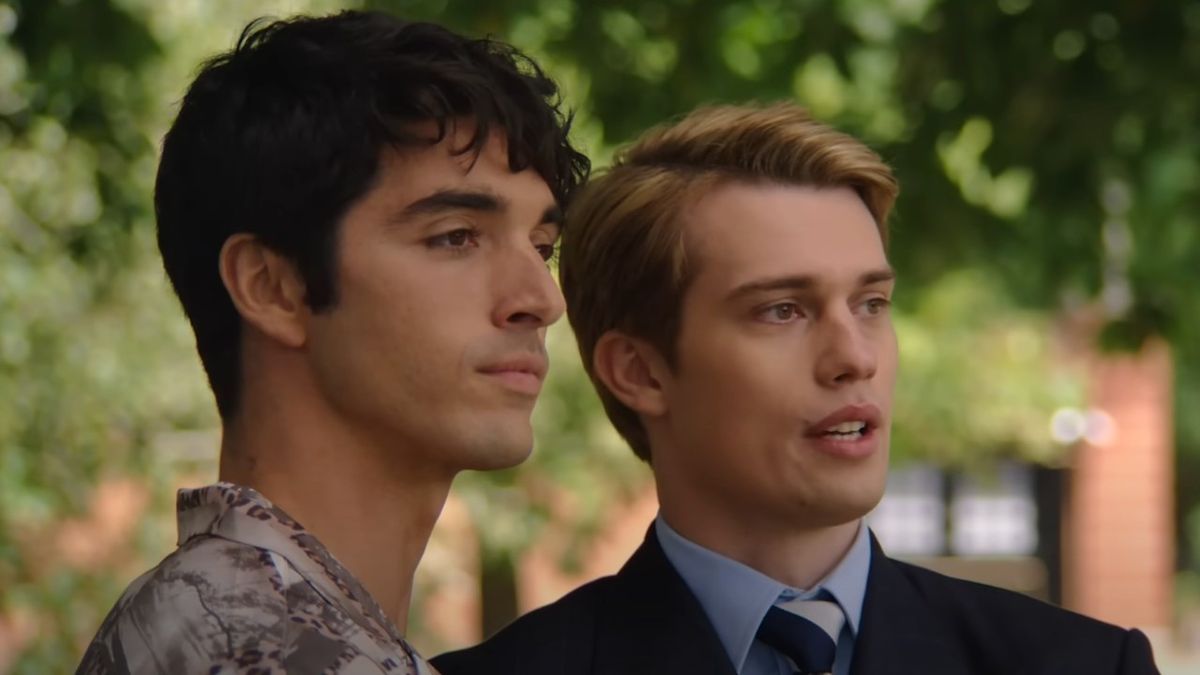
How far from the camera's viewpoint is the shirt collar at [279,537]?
254 centimetres

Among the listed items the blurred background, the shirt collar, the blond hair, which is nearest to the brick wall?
the blurred background

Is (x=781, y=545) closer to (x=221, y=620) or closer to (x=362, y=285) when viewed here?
(x=362, y=285)

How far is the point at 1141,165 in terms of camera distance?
23.8 feet

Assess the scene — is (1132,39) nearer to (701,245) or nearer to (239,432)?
(701,245)

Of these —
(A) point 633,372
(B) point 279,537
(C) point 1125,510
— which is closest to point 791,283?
(A) point 633,372

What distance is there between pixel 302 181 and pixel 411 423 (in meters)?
0.36

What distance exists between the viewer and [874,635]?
119 inches

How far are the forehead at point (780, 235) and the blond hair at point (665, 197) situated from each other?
0.08ft

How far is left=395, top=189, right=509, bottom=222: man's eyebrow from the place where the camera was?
8.90 ft

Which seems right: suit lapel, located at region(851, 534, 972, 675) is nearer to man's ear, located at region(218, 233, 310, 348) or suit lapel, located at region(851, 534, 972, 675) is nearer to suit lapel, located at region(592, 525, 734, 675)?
suit lapel, located at region(592, 525, 734, 675)

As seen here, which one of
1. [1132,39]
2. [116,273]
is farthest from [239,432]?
[116,273]

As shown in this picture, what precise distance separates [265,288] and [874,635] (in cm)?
103

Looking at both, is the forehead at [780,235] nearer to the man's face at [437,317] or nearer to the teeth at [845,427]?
the teeth at [845,427]

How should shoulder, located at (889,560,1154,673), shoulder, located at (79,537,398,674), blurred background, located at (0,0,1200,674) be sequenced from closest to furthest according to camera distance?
shoulder, located at (79,537,398,674) → shoulder, located at (889,560,1154,673) → blurred background, located at (0,0,1200,674)
